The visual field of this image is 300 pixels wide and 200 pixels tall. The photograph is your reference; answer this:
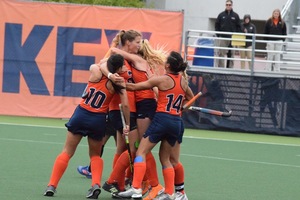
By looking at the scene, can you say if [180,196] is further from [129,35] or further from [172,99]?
[129,35]

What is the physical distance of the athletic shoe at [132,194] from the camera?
36.4 feet

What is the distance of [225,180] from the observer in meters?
13.8

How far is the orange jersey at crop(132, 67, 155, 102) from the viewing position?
11742 millimetres

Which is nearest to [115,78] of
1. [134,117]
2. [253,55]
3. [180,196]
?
[134,117]

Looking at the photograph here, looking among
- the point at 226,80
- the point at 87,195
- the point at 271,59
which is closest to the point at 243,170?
the point at 87,195

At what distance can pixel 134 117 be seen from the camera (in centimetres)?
1166

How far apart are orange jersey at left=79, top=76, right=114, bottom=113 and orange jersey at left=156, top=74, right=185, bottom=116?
24.3 inches

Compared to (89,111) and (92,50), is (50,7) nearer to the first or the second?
(92,50)

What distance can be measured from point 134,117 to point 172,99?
2.29 ft

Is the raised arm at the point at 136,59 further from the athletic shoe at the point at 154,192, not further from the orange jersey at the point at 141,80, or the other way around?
the athletic shoe at the point at 154,192

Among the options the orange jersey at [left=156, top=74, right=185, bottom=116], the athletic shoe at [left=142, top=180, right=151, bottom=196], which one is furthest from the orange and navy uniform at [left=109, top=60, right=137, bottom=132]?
the athletic shoe at [left=142, top=180, right=151, bottom=196]

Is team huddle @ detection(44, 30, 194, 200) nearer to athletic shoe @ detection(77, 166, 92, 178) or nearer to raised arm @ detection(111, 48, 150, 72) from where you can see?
raised arm @ detection(111, 48, 150, 72)

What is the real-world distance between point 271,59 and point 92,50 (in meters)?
4.52

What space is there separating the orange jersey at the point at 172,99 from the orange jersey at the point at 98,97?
62 centimetres
